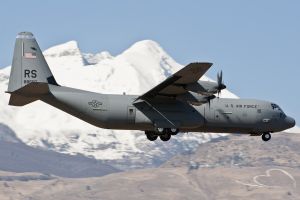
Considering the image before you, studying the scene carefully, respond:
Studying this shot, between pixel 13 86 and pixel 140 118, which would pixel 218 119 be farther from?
pixel 13 86

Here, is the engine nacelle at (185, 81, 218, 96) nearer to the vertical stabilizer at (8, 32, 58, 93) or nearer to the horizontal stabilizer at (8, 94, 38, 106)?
the vertical stabilizer at (8, 32, 58, 93)

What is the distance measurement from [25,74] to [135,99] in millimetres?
8343

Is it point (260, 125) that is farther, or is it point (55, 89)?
point (260, 125)

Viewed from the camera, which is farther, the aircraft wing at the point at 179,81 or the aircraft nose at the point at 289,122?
the aircraft nose at the point at 289,122

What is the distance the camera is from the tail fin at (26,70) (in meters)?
58.0

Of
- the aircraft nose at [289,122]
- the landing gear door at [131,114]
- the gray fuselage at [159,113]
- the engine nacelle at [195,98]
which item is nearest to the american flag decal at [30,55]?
the gray fuselage at [159,113]

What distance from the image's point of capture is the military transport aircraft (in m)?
57.5

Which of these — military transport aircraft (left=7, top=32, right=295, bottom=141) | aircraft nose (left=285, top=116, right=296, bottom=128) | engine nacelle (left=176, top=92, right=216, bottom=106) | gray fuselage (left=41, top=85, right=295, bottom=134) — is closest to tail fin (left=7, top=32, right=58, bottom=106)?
military transport aircraft (left=7, top=32, right=295, bottom=141)

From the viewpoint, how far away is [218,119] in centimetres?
6100

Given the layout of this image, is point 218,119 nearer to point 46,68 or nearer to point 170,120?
point 170,120

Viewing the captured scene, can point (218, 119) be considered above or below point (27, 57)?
below

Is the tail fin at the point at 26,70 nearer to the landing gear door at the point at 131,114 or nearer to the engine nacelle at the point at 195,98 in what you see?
the landing gear door at the point at 131,114

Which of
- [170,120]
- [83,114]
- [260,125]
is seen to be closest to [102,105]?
[83,114]

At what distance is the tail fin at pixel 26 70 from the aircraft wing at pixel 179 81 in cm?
757
